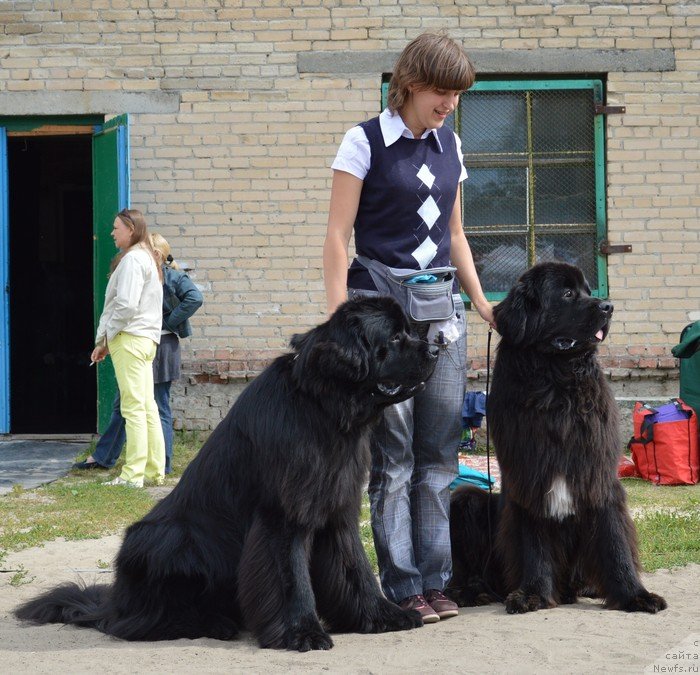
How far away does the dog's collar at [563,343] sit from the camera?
4184 millimetres

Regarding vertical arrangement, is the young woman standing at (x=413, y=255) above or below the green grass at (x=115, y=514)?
above

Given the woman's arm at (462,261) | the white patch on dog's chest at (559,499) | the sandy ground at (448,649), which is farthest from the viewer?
the woman's arm at (462,261)

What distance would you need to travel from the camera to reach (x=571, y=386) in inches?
167

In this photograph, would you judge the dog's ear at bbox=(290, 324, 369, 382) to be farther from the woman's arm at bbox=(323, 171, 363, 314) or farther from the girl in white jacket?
the girl in white jacket

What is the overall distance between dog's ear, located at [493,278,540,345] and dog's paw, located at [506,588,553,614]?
102 centimetres

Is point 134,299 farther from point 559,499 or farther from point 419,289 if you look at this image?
point 559,499

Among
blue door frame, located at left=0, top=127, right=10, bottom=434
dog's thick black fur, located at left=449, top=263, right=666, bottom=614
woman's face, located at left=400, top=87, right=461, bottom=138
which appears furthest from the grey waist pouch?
blue door frame, located at left=0, top=127, right=10, bottom=434

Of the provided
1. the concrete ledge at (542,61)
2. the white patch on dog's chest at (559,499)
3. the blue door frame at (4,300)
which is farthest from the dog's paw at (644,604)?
the blue door frame at (4,300)

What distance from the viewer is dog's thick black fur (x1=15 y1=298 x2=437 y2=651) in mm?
3789

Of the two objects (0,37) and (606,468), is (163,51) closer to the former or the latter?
(0,37)

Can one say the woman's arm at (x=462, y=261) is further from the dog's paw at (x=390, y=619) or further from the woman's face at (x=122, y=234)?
the woman's face at (x=122, y=234)

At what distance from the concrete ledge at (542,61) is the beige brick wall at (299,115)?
0.06m

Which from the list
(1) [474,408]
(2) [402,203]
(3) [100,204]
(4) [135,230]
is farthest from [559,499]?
(3) [100,204]

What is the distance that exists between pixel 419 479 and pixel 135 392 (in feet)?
12.9
